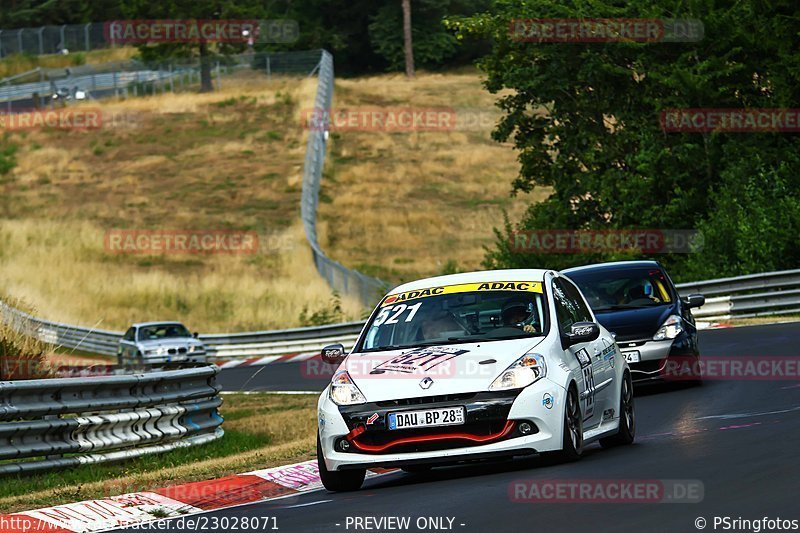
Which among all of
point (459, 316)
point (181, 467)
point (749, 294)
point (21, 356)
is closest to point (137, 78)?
point (749, 294)

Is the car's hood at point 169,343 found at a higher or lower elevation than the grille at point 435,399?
lower

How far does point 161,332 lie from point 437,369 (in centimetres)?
2724

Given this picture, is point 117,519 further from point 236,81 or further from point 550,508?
point 236,81

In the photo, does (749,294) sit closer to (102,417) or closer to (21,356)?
(21,356)

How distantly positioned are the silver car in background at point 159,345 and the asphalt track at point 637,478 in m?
21.2

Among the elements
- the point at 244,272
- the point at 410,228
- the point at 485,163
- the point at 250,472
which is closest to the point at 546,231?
the point at 244,272

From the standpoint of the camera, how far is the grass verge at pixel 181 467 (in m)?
11.7

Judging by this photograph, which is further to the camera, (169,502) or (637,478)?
(169,502)

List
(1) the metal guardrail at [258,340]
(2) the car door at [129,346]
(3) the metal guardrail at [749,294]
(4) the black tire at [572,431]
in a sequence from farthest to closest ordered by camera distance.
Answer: (2) the car door at [129,346] → (1) the metal guardrail at [258,340] → (3) the metal guardrail at [749,294] → (4) the black tire at [572,431]

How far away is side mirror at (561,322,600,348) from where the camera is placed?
1135 cm

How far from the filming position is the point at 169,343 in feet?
118

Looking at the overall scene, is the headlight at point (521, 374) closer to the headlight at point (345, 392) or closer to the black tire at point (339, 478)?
the headlight at point (345, 392)

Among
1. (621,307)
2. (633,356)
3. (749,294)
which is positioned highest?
(621,307)

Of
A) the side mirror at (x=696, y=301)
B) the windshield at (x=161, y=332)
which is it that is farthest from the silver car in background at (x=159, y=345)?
the side mirror at (x=696, y=301)
